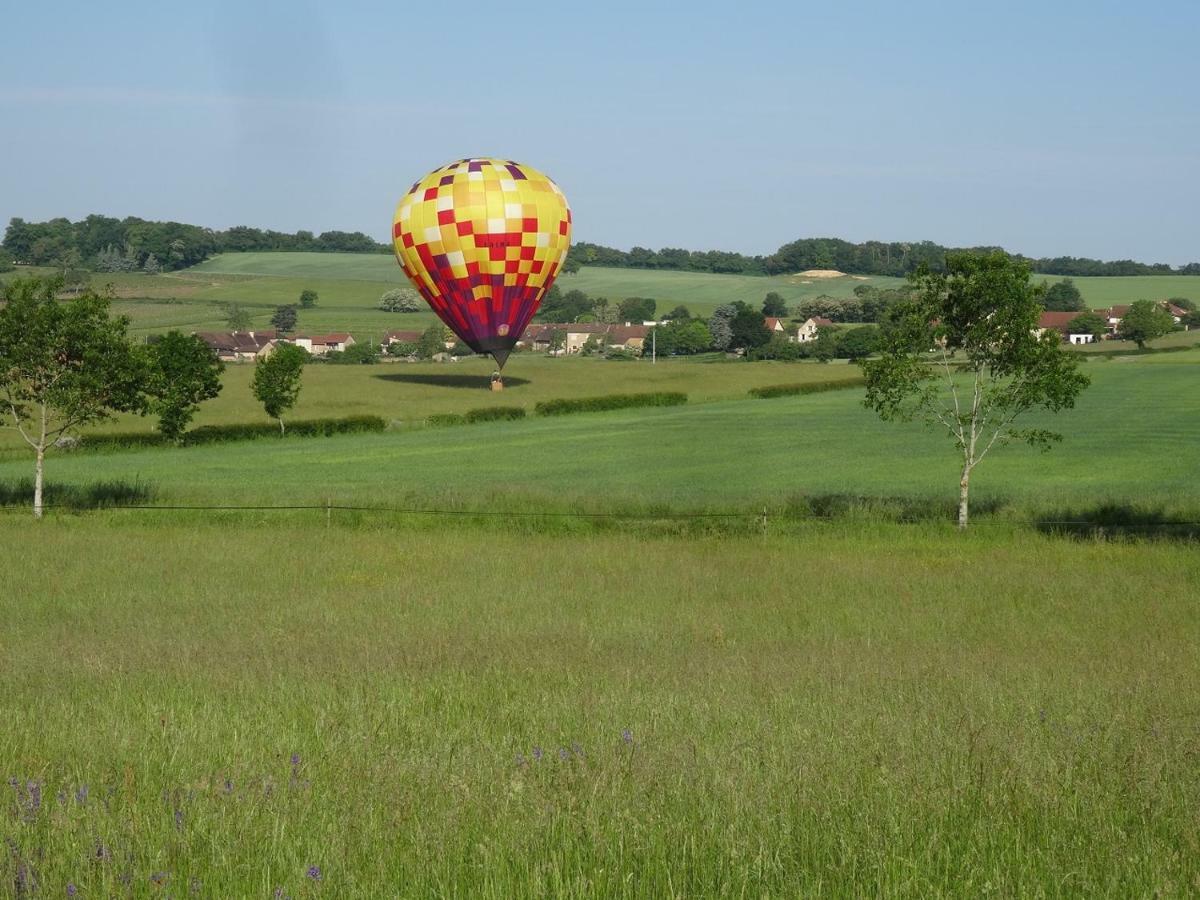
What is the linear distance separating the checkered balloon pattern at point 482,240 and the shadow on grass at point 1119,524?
34.5 meters

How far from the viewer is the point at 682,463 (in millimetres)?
46312

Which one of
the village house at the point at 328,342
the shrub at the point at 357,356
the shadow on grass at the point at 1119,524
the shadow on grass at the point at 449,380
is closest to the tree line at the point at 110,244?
the village house at the point at 328,342

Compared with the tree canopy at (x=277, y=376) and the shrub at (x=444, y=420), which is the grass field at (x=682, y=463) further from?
the shrub at (x=444, y=420)

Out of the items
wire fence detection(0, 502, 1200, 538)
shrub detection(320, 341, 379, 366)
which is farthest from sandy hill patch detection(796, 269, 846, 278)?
wire fence detection(0, 502, 1200, 538)

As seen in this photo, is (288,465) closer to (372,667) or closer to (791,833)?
(372,667)

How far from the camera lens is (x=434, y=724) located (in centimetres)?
855

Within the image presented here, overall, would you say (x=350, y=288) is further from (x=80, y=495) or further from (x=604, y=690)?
(x=604, y=690)

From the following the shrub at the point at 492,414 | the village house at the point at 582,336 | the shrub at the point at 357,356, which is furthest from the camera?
the village house at the point at 582,336

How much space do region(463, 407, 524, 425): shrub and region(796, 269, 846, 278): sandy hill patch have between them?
395ft

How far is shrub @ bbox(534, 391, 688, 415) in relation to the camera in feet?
232

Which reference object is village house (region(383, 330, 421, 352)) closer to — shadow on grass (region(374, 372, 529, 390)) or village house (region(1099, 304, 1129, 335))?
shadow on grass (region(374, 372, 529, 390))

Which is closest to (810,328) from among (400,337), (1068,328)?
(1068,328)

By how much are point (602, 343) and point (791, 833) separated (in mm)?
131207

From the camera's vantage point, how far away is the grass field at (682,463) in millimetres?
33863
